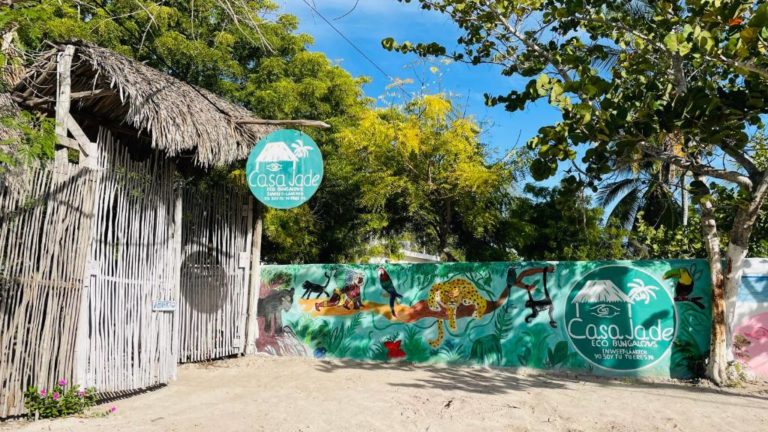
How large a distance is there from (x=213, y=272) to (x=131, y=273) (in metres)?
2.73

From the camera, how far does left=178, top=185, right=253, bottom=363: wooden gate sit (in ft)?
31.3

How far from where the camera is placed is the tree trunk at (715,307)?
25.7 ft

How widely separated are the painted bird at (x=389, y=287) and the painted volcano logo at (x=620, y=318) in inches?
106

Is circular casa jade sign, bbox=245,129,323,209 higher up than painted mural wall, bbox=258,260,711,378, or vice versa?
circular casa jade sign, bbox=245,129,323,209

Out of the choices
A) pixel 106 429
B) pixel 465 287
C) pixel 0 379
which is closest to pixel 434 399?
pixel 465 287

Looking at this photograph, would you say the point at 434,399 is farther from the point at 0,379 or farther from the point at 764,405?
the point at 0,379

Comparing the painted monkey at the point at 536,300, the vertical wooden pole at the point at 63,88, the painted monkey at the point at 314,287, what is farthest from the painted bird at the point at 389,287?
the vertical wooden pole at the point at 63,88

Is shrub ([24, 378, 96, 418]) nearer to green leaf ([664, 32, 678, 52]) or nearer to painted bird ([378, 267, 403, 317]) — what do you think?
→ painted bird ([378, 267, 403, 317])

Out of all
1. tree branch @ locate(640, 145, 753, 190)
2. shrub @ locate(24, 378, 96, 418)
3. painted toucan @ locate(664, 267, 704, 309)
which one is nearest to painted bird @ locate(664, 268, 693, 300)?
painted toucan @ locate(664, 267, 704, 309)

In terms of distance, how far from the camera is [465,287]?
31.3 feet

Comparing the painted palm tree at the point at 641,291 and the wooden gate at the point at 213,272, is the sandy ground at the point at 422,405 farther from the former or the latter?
the painted palm tree at the point at 641,291

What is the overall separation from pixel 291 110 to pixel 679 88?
9001 mm

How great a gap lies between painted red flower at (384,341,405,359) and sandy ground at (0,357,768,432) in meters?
0.85

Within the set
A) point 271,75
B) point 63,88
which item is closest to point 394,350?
point 63,88
